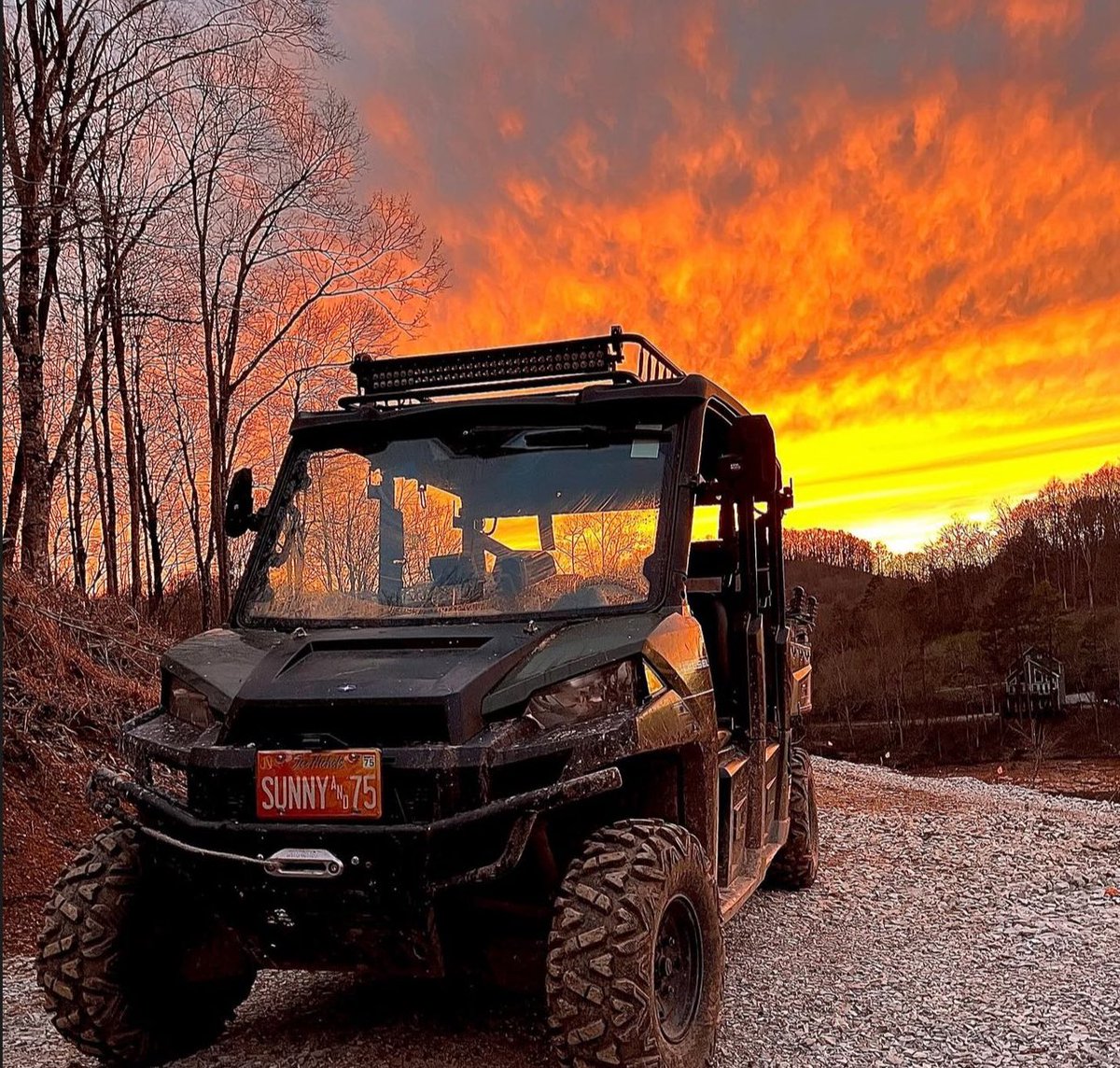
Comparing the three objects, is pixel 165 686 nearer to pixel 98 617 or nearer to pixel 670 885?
pixel 670 885

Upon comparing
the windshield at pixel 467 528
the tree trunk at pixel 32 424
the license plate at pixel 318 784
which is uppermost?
the tree trunk at pixel 32 424

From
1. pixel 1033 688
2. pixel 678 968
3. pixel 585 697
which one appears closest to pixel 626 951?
pixel 678 968

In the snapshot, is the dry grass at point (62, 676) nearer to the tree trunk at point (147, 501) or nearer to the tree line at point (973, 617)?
the tree trunk at point (147, 501)

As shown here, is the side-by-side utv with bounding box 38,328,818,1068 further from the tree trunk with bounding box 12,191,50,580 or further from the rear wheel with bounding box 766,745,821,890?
the tree trunk with bounding box 12,191,50,580

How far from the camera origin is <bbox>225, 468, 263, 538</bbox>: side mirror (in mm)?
5426

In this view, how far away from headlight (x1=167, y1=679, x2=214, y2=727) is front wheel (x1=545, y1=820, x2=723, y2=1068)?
63.0 inches

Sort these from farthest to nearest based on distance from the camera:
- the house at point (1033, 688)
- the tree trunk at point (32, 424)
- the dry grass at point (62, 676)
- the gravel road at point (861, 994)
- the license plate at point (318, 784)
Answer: the house at point (1033, 688) → the tree trunk at point (32, 424) → the dry grass at point (62, 676) → the gravel road at point (861, 994) → the license plate at point (318, 784)

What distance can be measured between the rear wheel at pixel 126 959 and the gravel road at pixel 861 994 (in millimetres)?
244

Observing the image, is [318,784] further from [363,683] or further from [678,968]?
[678,968]

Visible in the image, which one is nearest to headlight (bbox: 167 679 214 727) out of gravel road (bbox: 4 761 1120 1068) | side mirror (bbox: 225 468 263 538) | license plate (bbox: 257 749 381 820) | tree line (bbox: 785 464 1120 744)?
license plate (bbox: 257 749 381 820)

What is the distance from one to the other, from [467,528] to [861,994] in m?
3.10

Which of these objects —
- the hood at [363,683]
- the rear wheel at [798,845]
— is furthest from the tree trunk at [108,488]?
the hood at [363,683]

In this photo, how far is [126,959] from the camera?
4.31 metres

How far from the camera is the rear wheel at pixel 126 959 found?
4250mm
